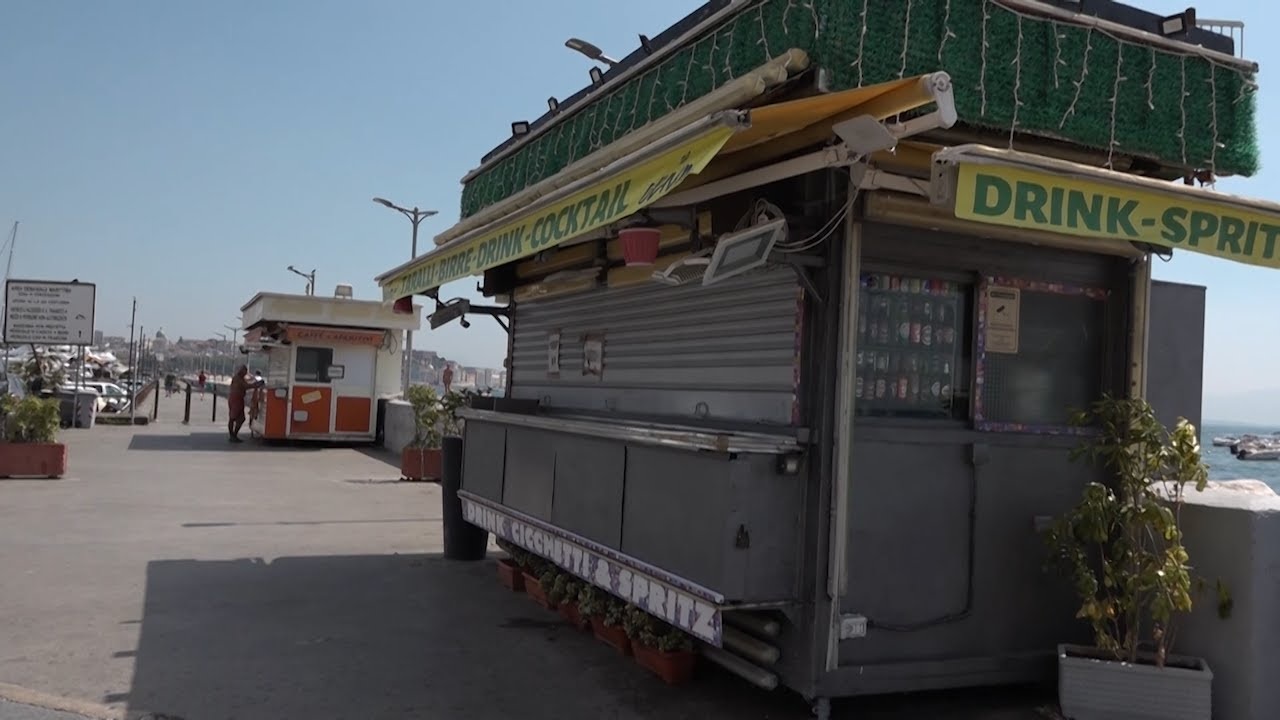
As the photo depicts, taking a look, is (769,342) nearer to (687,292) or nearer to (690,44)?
(687,292)

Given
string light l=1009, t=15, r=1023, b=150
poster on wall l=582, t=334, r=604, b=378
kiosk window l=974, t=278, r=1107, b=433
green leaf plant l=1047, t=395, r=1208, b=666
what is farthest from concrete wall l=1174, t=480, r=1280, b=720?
poster on wall l=582, t=334, r=604, b=378

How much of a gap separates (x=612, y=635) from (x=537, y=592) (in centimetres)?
134

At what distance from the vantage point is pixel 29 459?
13.8 meters

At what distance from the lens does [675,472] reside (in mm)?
4930

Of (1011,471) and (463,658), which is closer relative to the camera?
(1011,471)

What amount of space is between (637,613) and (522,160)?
4.00 meters

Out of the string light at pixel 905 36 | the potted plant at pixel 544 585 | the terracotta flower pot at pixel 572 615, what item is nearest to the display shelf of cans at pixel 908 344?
the string light at pixel 905 36

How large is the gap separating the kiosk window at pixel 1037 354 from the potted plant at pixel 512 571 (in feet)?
13.1

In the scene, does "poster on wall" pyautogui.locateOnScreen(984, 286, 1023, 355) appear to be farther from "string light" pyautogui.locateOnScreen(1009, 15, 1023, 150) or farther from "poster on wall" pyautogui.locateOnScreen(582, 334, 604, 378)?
"poster on wall" pyautogui.locateOnScreen(582, 334, 604, 378)

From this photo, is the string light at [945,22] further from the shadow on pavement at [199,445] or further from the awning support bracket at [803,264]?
the shadow on pavement at [199,445]

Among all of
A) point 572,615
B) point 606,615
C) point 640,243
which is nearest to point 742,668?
point 606,615

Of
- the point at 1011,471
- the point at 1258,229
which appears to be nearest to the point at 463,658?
the point at 1011,471

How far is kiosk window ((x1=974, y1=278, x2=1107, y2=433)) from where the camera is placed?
17.5 feet

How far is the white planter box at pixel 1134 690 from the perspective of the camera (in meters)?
4.68
